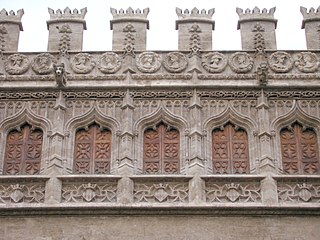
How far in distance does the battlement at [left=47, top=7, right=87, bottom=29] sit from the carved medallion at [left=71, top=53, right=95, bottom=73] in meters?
0.78

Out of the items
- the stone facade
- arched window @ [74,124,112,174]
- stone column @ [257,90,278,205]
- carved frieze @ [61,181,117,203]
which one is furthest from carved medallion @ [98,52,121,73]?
stone column @ [257,90,278,205]

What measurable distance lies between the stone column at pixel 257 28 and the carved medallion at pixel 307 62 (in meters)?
0.53

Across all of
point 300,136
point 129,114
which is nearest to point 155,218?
point 129,114

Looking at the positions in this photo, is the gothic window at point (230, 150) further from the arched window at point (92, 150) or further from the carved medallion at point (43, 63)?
the carved medallion at point (43, 63)

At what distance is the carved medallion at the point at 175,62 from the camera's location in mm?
15453

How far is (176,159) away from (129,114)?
117cm

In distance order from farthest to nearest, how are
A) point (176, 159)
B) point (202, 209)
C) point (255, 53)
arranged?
point (255, 53) → point (176, 159) → point (202, 209)

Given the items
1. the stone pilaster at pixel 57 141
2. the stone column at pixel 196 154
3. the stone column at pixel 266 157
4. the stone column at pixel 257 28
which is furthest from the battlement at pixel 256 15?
the stone pilaster at pixel 57 141

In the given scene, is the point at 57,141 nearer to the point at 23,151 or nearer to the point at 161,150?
the point at 23,151

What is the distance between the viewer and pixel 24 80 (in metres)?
15.4

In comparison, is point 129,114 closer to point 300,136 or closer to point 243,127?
point 243,127

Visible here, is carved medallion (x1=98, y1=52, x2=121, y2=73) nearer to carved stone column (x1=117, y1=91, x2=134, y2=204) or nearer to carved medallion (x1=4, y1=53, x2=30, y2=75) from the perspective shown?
carved stone column (x1=117, y1=91, x2=134, y2=204)

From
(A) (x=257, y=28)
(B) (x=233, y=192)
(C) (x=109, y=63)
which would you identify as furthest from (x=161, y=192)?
(A) (x=257, y=28)

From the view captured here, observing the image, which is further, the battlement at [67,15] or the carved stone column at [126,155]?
the battlement at [67,15]
